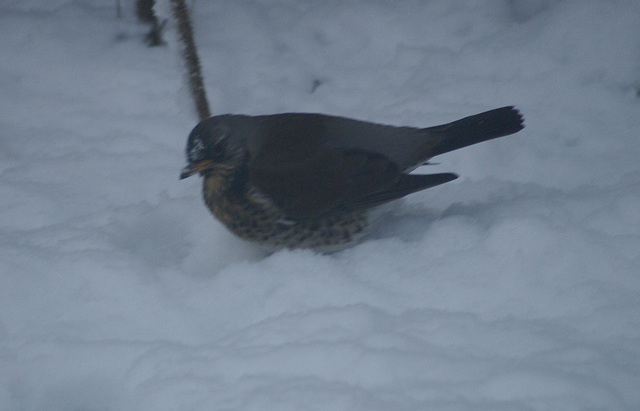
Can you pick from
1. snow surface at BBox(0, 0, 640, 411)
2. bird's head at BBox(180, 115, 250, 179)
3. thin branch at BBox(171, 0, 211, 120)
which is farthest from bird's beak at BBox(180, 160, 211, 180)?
thin branch at BBox(171, 0, 211, 120)

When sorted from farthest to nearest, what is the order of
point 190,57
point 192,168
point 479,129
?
point 190,57
point 479,129
point 192,168

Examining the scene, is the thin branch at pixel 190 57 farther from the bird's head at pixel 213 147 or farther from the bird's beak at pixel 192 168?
the bird's beak at pixel 192 168

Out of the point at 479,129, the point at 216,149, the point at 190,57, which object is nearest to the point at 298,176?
the point at 216,149

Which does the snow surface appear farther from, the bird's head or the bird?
the bird's head

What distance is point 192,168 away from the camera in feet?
9.52

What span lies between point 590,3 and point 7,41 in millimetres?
3890

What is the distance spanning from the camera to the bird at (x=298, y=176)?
9.50 ft

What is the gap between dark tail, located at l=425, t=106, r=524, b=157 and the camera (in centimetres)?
306

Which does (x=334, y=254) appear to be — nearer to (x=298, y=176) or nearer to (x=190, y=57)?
(x=298, y=176)

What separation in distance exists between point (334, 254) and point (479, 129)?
90cm

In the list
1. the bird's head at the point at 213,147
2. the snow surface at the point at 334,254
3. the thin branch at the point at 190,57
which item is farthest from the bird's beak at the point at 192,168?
the thin branch at the point at 190,57

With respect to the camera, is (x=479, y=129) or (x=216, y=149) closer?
(x=216, y=149)

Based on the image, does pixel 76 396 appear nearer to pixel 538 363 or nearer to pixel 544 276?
pixel 538 363

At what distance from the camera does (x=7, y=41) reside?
432 cm
